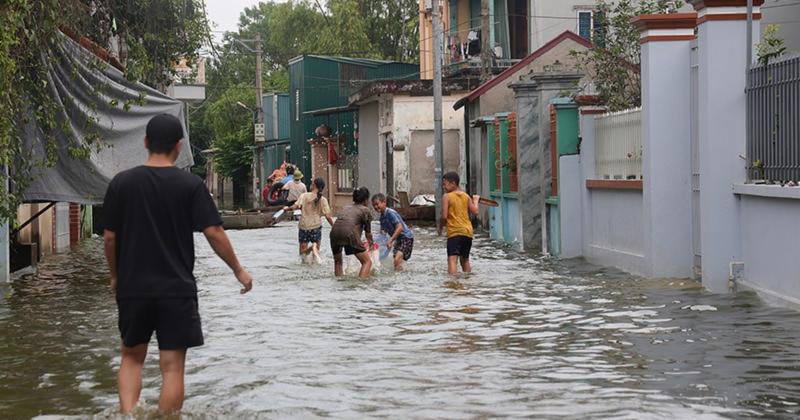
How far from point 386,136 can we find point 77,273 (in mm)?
23511

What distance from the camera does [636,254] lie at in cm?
1789

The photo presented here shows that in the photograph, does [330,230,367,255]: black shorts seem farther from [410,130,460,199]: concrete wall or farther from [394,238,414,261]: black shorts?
[410,130,460,199]: concrete wall

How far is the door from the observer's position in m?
16.2

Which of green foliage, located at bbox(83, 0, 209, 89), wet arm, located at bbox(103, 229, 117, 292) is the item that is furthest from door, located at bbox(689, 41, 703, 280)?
wet arm, located at bbox(103, 229, 117, 292)

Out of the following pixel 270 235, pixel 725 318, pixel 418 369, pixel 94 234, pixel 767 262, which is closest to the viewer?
pixel 418 369

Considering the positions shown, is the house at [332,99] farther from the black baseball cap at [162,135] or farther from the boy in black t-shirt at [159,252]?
the boy in black t-shirt at [159,252]

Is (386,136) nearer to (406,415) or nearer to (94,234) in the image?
(94,234)

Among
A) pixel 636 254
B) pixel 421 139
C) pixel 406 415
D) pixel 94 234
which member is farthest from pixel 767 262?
pixel 421 139

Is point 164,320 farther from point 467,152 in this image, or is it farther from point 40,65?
point 467,152

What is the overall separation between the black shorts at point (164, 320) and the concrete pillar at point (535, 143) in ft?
51.8

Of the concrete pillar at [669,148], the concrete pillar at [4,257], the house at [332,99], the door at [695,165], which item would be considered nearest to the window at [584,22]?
the house at [332,99]

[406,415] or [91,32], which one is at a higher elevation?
[91,32]

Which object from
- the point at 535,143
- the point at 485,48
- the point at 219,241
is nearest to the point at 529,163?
the point at 535,143

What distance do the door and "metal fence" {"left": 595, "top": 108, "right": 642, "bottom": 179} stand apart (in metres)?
1.55
